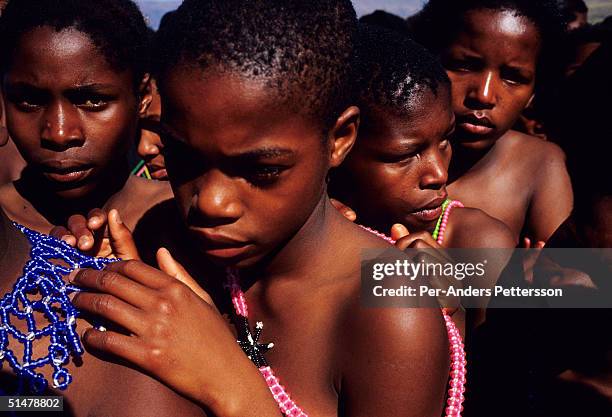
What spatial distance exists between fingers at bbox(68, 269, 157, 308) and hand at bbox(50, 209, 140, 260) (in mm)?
519

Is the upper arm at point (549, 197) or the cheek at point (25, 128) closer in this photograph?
the cheek at point (25, 128)

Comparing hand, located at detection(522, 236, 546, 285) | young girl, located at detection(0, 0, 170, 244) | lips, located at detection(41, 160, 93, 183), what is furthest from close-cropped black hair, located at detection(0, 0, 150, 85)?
hand, located at detection(522, 236, 546, 285)

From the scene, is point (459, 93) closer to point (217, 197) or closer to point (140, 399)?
point (217, 197)

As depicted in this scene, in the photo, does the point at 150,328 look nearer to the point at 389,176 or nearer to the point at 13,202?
the point at 389,176

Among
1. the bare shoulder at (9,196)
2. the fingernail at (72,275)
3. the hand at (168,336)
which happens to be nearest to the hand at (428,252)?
the hand at (168,336)

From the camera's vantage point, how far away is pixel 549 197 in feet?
8.77

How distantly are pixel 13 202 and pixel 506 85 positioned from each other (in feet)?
6.81

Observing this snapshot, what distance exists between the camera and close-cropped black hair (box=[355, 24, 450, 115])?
1.92m

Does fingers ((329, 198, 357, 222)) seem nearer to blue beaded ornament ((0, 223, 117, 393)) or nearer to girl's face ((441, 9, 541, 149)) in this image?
girl's face ((441, 9, 541, 149))

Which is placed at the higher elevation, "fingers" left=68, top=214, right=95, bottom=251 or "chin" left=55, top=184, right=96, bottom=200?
"fingers" left=68, top=214, right=95, bottom=251

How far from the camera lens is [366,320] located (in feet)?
4.40

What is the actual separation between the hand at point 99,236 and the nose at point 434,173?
3.12 feet

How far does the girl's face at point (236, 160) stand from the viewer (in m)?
1.21

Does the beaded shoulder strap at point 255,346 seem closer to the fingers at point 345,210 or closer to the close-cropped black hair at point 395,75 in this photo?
the fingers at point 345,210
